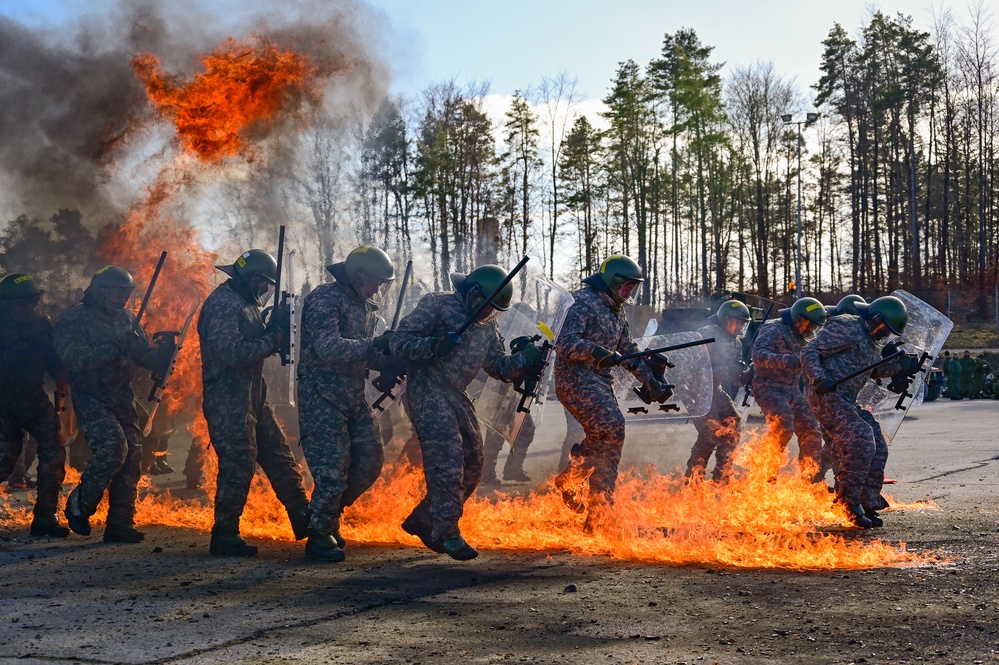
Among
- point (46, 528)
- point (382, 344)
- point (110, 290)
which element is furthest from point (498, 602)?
point (110, 290)

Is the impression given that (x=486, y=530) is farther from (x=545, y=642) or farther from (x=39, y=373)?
(x=39, y=373)

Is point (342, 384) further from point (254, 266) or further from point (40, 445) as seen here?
point (40, 445)

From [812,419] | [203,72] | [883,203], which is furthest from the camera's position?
[883,203]

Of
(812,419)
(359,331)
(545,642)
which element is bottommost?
(545,642)

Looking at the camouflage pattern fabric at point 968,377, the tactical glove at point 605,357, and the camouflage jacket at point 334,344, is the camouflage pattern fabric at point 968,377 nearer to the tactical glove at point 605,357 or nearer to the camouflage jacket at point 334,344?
the tactical glove at point 605,357

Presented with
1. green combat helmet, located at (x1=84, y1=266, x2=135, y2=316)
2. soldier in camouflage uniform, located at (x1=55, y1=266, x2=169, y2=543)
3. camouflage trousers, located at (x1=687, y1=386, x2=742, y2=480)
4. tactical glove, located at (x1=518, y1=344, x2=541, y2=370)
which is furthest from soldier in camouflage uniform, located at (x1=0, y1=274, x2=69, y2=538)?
camouflage trousers, located at (x1=687, y1=386, x2=742, y2=480)

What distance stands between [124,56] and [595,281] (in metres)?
12.3

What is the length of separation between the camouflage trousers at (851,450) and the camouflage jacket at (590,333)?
1.73m

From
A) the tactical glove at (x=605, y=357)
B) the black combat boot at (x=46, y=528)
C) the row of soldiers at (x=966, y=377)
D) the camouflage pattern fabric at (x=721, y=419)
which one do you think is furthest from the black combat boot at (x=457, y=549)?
the row of soldiers at (x=966, y=377)

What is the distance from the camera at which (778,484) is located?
873 cm

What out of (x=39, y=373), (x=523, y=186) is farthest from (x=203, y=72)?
(x=523, y=186)

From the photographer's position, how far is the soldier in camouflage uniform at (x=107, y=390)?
25.7ft

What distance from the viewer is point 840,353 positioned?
29.0 feet

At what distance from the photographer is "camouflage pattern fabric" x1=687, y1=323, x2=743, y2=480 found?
10688 millimetres
